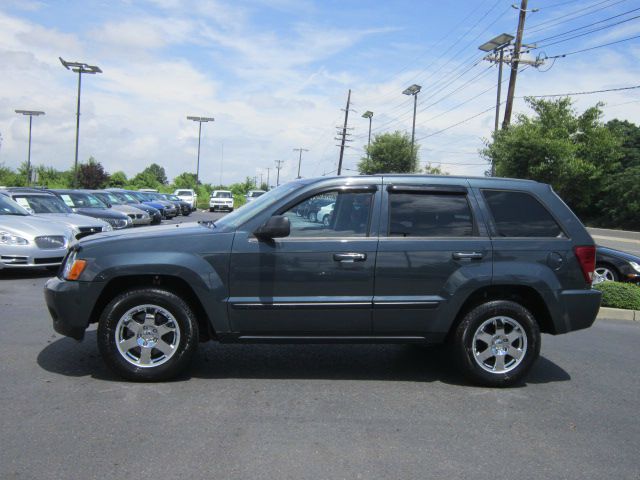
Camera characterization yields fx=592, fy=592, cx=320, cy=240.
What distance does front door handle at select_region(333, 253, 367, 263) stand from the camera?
4.93m

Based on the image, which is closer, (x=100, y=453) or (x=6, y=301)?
(x=100, y=453)

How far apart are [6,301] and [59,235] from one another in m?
2.42

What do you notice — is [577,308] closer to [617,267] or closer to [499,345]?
[499,345]

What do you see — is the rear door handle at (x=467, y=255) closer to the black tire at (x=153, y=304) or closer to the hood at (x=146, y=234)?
the hood at (x=146, y=234)

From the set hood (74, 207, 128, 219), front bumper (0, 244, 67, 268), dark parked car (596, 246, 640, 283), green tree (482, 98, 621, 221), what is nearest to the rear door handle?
dark parked car (596, 246, 640, 283)

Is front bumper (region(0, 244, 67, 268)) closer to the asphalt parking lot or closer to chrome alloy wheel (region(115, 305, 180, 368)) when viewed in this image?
the asphalt parking lot

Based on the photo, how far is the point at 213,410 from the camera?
442 centimetres

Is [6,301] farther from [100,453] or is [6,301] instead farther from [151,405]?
[100,453]

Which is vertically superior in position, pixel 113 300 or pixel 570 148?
pixel 570 148

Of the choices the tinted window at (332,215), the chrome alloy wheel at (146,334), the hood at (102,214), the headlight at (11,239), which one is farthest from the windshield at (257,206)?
the hood at (102,214)

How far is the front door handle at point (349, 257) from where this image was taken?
16.2 feet

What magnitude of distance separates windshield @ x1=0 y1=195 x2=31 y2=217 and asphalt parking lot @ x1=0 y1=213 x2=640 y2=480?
5.85 m

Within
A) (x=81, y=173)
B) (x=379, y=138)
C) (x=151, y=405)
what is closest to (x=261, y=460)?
(x=151, y=405)

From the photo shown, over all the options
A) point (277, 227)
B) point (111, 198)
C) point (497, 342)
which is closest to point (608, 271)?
point (497, 342)
